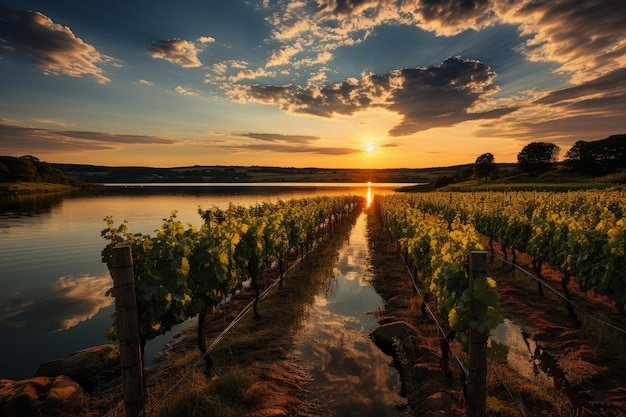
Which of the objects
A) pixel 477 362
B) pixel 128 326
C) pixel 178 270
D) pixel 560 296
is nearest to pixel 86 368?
pixel 178 270

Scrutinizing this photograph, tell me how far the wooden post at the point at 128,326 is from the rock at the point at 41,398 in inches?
132

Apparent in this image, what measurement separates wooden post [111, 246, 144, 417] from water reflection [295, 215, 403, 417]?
3.79 meters

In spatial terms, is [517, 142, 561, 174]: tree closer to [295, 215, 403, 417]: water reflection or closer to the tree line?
the tree line

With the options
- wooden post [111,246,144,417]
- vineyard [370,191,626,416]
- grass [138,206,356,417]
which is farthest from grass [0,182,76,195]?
vineyard [370,191,626,416]

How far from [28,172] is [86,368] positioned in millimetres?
149737

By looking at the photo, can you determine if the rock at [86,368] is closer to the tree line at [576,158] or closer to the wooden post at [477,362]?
the wooden post at [477,362]

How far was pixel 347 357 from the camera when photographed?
9523mm

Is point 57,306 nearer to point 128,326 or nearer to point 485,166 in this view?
point 128,326

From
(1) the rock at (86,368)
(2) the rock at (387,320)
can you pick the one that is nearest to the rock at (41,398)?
(1) the rock at (86,368)

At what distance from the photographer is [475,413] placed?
550cm

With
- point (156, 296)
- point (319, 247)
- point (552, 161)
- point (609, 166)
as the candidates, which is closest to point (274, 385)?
point (156, 296)

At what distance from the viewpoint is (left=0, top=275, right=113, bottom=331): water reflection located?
1341cm

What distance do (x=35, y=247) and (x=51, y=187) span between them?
117824 millimetres

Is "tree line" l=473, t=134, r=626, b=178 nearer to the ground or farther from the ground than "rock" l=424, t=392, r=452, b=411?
farther from the ground
